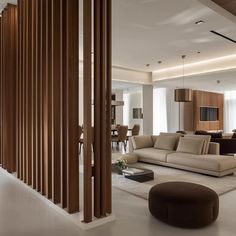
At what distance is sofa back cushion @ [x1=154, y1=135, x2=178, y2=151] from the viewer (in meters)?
6.00

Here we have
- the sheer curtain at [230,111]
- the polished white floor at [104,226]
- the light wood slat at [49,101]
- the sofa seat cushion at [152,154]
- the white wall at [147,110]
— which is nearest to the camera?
the polished white floor at [104,226]

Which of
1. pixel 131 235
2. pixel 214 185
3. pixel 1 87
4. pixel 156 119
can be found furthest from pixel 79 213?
pixel 156 119

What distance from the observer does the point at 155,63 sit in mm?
7969

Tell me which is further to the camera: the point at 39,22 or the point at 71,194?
the point at 39,22

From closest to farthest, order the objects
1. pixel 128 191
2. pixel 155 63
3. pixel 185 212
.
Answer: pixel 185 212 < pixel 128 191 < pixel 155 63

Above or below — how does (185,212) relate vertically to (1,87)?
below

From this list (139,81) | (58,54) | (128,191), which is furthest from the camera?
(139,81)

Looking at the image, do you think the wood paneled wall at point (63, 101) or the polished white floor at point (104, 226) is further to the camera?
the wood paneled wall at point (63, 101)

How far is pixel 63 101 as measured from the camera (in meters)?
3.01

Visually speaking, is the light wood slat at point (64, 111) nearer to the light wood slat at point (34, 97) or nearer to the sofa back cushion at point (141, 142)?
the light wood slat at point (34, 97)

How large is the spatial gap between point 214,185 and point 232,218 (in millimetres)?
1311

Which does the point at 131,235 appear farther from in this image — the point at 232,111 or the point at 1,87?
the point at 232,111

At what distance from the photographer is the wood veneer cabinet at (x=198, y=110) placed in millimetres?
12141

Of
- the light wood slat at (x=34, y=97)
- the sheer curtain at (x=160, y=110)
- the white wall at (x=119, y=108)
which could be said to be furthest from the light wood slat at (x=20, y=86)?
the sheer curtain at (x=160, y=110)
